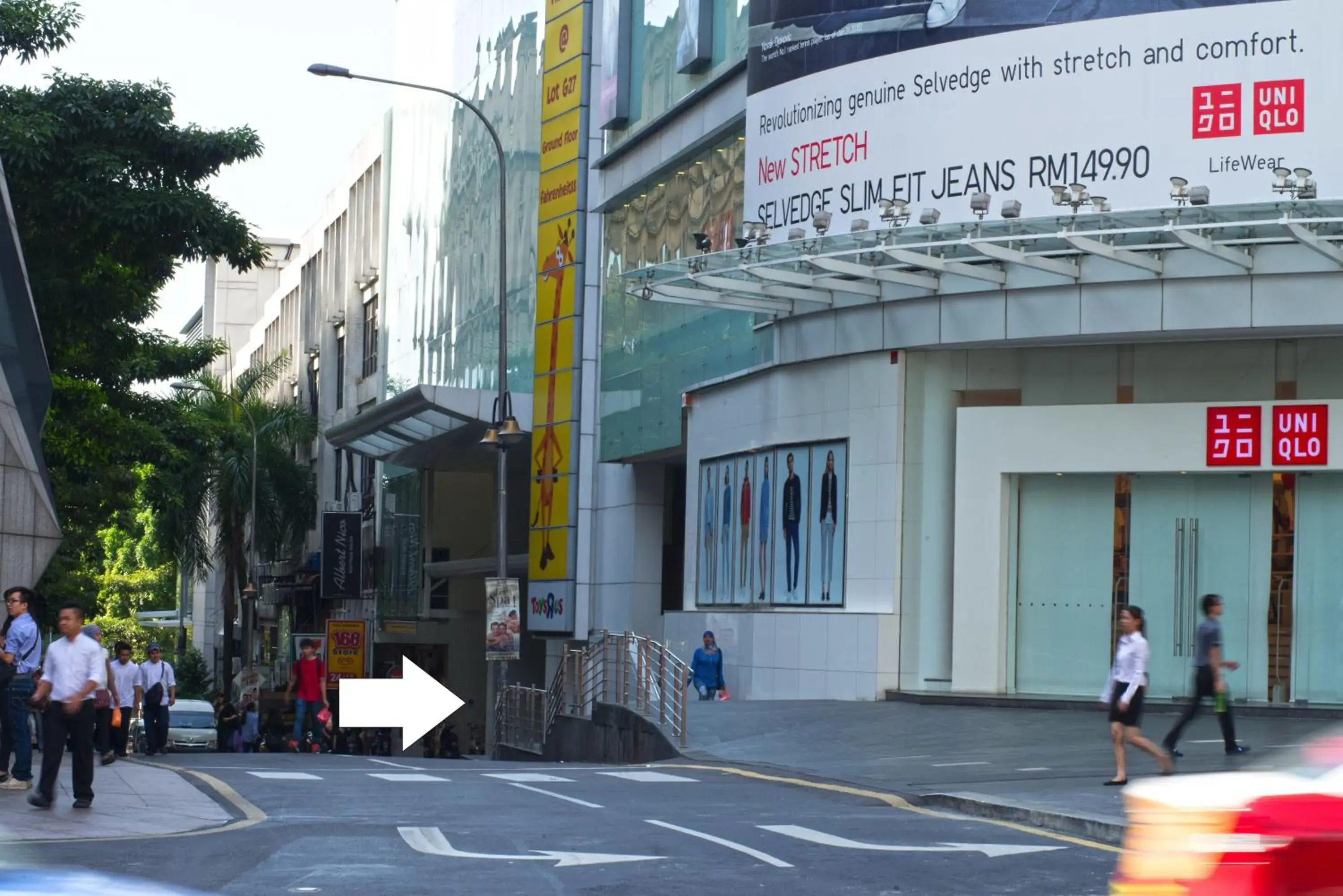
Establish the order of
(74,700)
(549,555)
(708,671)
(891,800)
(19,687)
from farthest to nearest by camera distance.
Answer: (549,555) → (708,671) → (19,687) → (891,800) → (74,700)

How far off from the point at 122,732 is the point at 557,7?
891 inches

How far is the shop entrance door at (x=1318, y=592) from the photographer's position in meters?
24.7

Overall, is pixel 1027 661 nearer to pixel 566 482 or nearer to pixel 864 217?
pixel 864 217

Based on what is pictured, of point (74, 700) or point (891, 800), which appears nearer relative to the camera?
point (74, 700)

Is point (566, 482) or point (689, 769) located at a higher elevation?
point (566, 482)

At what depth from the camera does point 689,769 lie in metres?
20.2

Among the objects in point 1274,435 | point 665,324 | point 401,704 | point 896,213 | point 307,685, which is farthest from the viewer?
point 401,704

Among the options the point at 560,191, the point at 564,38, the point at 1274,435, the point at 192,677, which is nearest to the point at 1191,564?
the point at 1274,435

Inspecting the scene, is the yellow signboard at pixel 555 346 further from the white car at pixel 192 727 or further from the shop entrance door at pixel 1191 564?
the shop entrance door at pixel 1191 564

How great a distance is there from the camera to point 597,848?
12414 millimetres

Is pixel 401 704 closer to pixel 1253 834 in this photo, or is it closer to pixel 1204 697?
pixel 1204 697

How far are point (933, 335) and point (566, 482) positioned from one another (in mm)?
14962

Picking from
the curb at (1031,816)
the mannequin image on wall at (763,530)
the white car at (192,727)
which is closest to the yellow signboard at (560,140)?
the mannequin image on wall at (763,530)

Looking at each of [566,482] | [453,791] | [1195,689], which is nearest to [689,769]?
[453,791]
